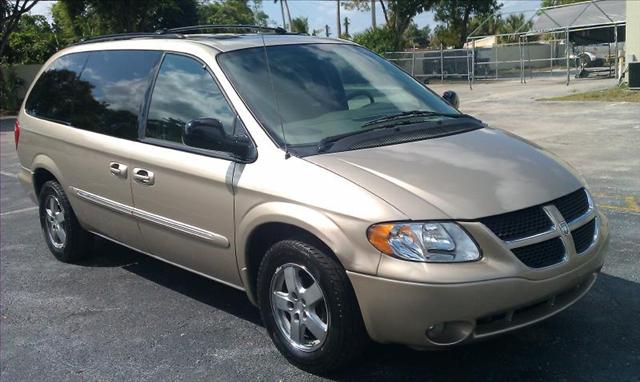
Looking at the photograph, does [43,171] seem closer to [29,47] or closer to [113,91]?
[113,91]

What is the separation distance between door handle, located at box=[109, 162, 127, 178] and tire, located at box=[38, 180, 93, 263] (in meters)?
1.03

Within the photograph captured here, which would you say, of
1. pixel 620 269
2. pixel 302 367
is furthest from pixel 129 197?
pixel 620 269

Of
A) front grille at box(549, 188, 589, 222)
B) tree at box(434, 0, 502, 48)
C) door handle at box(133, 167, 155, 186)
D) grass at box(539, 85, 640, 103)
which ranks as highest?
tree at box(434, 0, 502, 48)

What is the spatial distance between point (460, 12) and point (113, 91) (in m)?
47.7

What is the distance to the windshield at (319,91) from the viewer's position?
4016 millimetres

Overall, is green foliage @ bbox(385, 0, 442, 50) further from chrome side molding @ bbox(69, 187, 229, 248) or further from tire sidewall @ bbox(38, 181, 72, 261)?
chrome side molding @ bbox(69, 187, 229, 248)

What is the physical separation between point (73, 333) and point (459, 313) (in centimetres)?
273

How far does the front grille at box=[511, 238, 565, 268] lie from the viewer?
10.6 ft

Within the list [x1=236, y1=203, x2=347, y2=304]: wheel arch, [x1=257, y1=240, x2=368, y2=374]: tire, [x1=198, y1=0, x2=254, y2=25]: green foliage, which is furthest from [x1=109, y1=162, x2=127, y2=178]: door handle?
[x1=198, y1=0, x2=254, y2=25]: green foliage

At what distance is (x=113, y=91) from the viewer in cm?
514

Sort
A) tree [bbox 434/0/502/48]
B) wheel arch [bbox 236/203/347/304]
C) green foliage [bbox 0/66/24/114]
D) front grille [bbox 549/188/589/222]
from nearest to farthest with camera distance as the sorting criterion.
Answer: wheel arch [bbox 236/203/347/304]
front grille [bbox 549/188/589/222]
green foliage [bbox 0/66/24/114]
tree [bbox 434/0/502/48]

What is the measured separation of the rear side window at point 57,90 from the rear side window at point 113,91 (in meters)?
0.13

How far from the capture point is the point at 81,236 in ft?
19.2

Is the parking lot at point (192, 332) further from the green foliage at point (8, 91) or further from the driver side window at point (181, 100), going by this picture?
the green foliage at point (8, 91)
